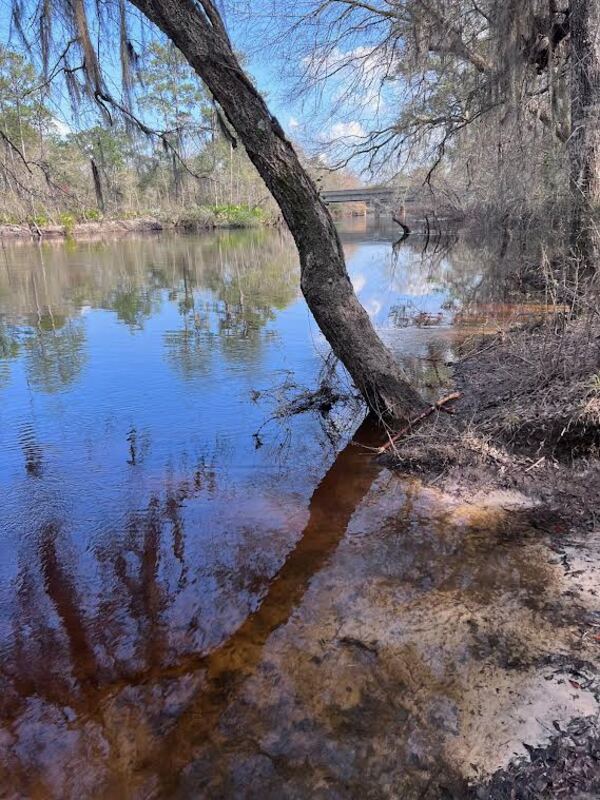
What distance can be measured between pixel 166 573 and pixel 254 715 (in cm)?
125

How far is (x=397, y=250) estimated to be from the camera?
24.5m

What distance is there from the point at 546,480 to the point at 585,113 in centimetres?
575

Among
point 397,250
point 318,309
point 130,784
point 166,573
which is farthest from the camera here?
point 397,250

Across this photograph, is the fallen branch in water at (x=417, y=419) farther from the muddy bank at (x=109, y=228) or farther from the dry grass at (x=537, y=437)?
the muddy bank at (x=109, y=228)

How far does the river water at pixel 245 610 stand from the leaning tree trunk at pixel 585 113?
10.5 feet

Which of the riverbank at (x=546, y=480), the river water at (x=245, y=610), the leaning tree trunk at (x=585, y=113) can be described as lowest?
the river water at (x=245, y=610)

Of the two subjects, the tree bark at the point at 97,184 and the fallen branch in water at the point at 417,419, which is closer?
the fallen branch in water at the point at 417,419

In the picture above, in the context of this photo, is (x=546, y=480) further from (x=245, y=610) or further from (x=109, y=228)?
(x=109, y=228)

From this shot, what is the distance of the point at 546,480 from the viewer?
12.8ft

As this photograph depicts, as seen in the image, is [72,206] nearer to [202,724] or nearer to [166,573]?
[166,573]

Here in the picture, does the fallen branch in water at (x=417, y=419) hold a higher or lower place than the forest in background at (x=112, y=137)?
lower

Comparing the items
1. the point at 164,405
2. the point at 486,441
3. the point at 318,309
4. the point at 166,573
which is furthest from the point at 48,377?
the point at 486,441

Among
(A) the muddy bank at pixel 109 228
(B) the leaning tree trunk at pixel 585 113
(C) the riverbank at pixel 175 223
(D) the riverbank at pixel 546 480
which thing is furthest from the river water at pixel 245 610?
(C) the riverbank at pixel 175 223

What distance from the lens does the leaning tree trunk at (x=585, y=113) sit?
695cm
